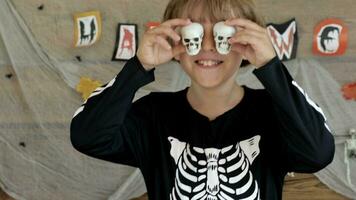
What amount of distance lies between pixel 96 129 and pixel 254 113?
0.96 feet

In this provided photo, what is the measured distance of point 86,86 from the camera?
181 cm

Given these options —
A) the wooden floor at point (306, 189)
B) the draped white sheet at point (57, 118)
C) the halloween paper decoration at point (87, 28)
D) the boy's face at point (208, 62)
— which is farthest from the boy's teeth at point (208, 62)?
the wooden floor at point (306, 189)

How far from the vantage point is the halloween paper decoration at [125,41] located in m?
1.77

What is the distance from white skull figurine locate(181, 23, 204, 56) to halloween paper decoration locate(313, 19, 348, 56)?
1048mm

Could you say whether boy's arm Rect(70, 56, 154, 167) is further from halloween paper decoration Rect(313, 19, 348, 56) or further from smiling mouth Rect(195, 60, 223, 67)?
halloween paper decoration Rect(313, 19, 348, 56)

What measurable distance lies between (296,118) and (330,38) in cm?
108

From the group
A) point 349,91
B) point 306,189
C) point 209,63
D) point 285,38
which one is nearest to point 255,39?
point 209,63

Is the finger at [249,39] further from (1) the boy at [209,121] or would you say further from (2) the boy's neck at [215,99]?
(2) the boy's neck at [215,99]

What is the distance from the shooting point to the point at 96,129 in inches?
31.7

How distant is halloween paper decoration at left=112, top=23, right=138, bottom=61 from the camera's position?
177 cm

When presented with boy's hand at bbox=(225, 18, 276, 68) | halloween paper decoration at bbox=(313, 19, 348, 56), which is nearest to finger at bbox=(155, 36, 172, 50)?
boy's hand at bbox=(225, 18, 276, 68)

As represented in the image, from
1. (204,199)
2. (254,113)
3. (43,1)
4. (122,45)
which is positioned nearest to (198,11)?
(254,113)

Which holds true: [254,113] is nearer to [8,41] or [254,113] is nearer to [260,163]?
[260,163]

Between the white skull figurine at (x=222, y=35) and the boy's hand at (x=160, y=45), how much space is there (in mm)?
54
